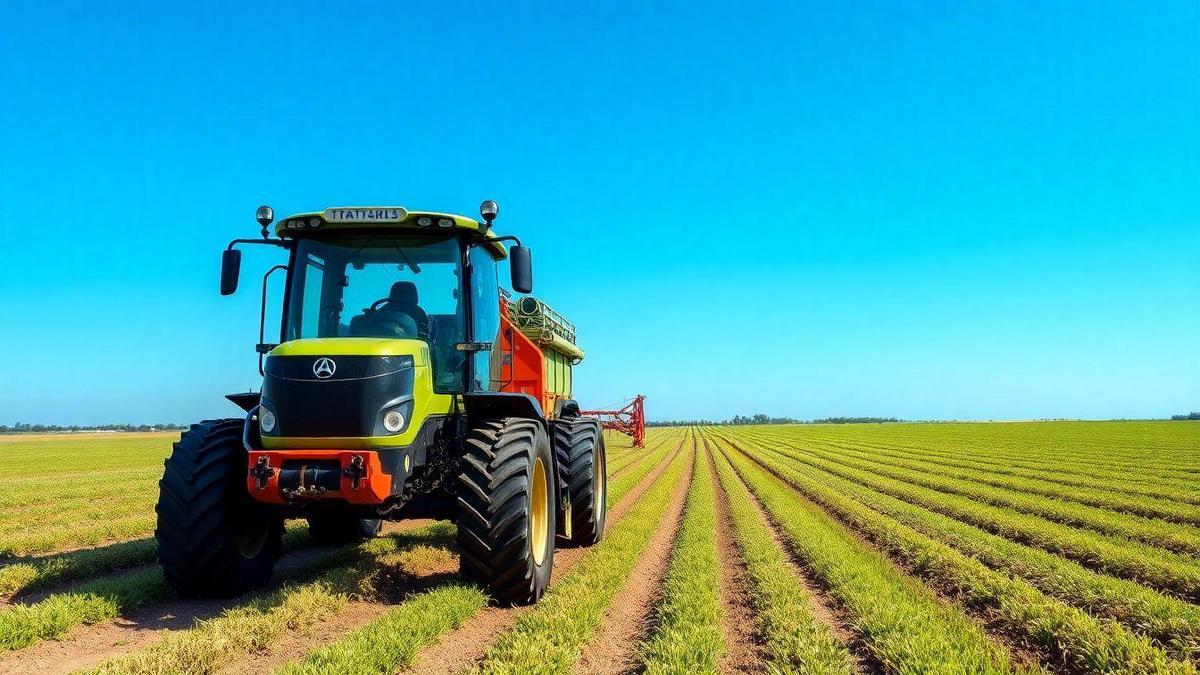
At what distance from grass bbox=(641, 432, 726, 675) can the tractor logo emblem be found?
3021 millimetres

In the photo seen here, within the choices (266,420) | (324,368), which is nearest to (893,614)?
(324,368)

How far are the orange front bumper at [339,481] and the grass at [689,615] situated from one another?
2.19m

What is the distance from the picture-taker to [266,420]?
5.64 meters

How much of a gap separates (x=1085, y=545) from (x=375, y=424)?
863 cm

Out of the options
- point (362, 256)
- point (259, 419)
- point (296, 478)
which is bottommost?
point (296, 478)

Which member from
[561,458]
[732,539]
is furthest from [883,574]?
[561,458]

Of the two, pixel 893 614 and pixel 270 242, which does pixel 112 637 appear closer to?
pixel 270 242

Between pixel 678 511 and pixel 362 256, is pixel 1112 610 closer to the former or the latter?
pixel 362 256

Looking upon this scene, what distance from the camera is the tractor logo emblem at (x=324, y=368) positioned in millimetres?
5520

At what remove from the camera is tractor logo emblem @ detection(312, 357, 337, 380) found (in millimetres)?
5520

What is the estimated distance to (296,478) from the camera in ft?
17.2

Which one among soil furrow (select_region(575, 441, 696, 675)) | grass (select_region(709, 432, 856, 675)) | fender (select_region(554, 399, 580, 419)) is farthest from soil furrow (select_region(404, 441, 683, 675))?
fender (select_region(554, 399, 580, 419))

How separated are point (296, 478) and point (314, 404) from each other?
0.57m

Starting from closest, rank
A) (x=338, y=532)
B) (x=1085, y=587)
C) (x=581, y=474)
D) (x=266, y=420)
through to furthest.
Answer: (x=266, y=420)
(x=1085, y=587)
(x=581, y=474)
(x=338, y=532)
